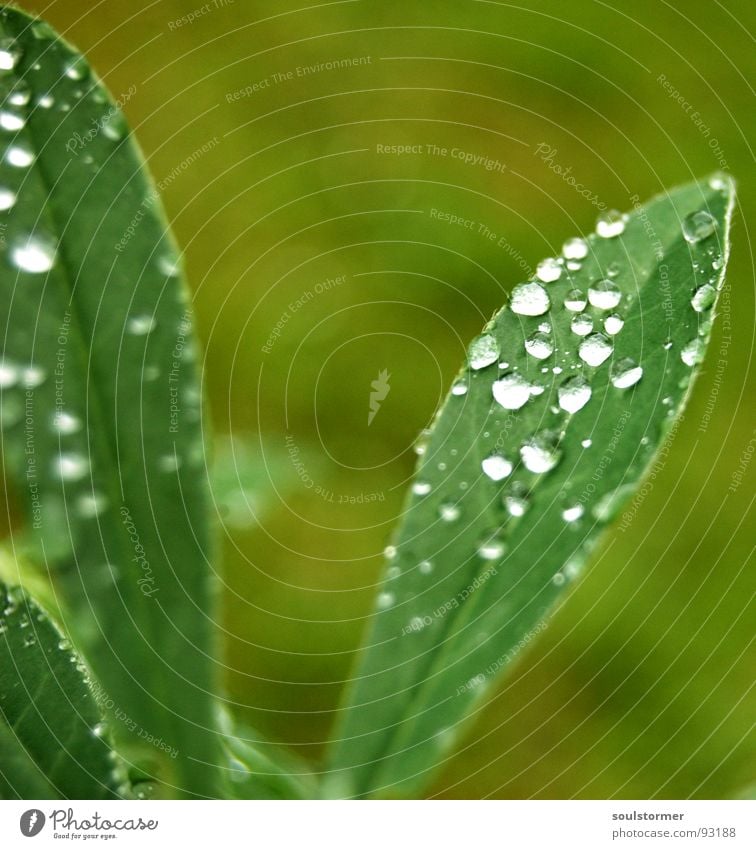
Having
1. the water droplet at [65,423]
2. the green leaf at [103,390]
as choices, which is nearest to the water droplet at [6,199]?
the green leaf at [103,390]

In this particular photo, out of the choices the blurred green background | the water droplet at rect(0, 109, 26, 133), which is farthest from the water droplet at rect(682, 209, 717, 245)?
the blurred green background

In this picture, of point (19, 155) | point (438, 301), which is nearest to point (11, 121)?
point (19, 155)

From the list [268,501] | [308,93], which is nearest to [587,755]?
[268,501]

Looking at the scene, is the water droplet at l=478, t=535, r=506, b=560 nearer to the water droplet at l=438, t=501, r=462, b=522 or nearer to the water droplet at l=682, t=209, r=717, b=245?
the water droplet at l=438, t=501, r=462, b=522

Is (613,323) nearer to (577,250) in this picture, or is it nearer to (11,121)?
(577,250)
